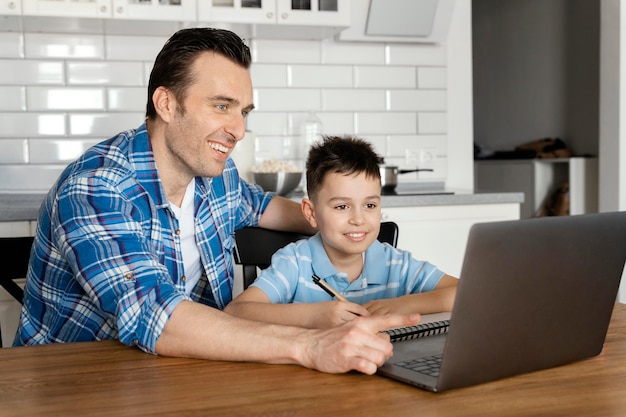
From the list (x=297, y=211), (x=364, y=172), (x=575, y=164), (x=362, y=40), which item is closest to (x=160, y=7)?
(x=362, y=40)

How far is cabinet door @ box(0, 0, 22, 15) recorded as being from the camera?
3107mm

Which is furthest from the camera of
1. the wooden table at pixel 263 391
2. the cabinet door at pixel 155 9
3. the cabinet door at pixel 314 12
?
the cabinet door at pixel 314 12

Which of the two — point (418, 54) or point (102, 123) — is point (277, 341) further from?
point (418, 54)

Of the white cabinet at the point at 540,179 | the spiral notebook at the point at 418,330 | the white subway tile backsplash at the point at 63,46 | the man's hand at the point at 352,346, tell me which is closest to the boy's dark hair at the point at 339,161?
the spiral notebook at the point at 418,330

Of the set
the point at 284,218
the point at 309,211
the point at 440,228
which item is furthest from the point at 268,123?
the point at 309,211

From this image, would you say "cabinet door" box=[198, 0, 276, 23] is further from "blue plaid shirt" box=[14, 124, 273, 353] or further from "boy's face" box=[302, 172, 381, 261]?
"boy's face" box=[302, 172, 381, 261]

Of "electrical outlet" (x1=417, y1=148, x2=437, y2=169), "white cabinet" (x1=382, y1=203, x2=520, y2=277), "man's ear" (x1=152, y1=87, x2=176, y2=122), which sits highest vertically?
"man's ear" (x1=152, y1=87, x2=176, y2=122)

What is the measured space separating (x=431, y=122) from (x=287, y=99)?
755mm

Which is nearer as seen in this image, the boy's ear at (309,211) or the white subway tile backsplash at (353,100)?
the boy's ear at (309,211)

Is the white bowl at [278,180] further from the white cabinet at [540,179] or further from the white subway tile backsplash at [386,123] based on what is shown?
the white cabinet at [540,179]

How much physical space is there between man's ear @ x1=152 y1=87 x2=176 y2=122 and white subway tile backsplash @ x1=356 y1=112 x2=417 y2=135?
7.11 feet

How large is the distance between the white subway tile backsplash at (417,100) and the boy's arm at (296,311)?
2.48 m

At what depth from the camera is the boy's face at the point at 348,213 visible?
1.79m

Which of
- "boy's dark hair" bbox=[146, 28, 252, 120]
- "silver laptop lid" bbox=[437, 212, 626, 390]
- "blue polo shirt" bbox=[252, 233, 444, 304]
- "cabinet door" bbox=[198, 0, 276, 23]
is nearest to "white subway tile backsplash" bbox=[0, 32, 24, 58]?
"cabinet door" bbox=[198, 0, 276, 23]
